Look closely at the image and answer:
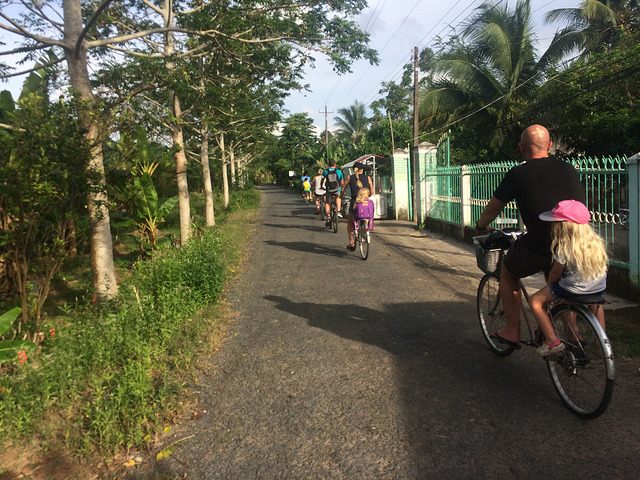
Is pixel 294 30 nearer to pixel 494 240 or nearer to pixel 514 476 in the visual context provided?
pixel 494 240

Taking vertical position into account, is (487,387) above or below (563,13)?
below

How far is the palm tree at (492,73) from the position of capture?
20422mm

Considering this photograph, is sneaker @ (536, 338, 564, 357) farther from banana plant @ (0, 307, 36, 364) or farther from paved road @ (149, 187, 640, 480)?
banana plant @ (0, 307, 36, 364)

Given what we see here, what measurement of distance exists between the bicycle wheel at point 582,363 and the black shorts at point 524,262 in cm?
30

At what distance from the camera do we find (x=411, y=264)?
9.38m

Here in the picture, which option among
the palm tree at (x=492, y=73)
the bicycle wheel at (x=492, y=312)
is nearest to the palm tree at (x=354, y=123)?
the palm tree at (x=492, y=73)

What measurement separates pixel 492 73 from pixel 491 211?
19105 millimetres

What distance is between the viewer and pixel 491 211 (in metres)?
4.01

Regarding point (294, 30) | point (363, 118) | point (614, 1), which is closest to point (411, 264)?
point (294, 30)

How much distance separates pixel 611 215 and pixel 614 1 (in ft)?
66.2

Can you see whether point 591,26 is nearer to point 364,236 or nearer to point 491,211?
point 364,236

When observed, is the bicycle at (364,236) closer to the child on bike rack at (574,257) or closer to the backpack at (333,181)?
the backpack at (333,181)

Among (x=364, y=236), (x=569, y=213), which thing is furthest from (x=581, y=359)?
(x=364, y=236)

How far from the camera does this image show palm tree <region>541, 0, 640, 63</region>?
20.0 meters
